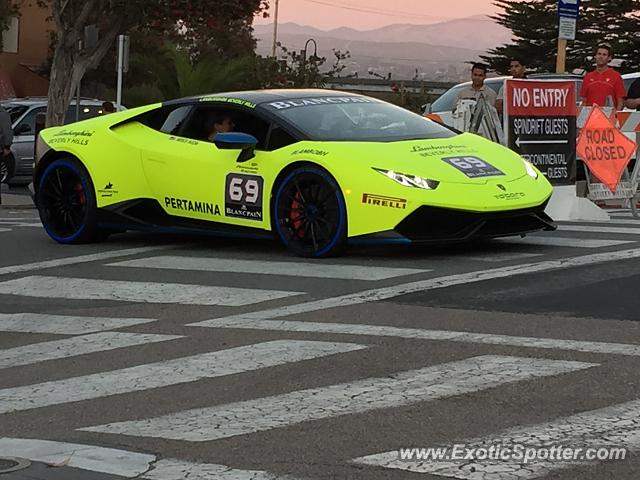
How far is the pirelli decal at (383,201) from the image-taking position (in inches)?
413

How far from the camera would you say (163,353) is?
7.63m

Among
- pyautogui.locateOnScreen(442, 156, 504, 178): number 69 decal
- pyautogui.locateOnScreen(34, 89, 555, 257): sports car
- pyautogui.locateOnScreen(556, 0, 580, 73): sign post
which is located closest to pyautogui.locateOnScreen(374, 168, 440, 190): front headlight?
pyautogui.locateOnScreen(34, 89, 555, 257): sports car

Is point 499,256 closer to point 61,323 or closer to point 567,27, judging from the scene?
point 61,323

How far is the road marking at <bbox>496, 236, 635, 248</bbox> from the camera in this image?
11609mm

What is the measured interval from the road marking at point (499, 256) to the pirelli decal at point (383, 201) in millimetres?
711

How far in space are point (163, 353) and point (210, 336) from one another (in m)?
0.48

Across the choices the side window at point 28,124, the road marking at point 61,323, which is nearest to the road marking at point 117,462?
the road marking at point 61,323

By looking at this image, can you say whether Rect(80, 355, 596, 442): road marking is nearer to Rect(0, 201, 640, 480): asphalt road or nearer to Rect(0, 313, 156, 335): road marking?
Rect(0, 201, 640, 480): asphalt road

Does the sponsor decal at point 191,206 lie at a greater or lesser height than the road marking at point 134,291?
greater

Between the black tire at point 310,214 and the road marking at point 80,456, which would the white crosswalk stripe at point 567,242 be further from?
the road marking at point 80,456

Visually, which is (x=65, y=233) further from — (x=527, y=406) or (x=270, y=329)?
(x=527, y=406)

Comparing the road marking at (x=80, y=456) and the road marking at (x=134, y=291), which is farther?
the road marking at (x=134, y=291)

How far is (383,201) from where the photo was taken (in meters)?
10.5

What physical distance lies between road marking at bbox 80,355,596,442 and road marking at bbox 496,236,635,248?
4651 mm
